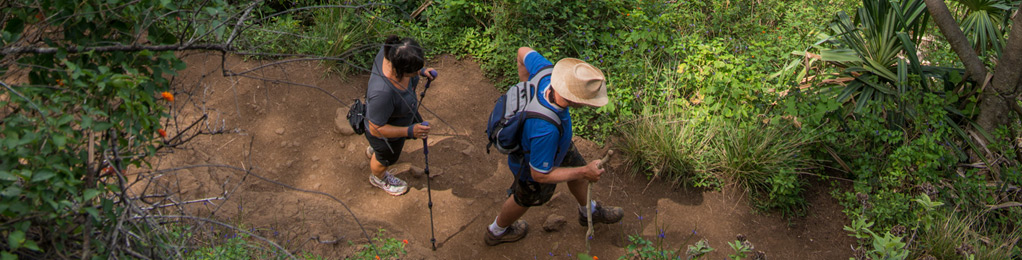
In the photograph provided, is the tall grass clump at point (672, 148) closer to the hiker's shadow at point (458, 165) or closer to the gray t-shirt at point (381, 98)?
the hiker's shadow at point (458, 165)

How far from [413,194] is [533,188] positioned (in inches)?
57.3

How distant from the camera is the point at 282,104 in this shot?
6277mm

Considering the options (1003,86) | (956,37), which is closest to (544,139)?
(956,37)

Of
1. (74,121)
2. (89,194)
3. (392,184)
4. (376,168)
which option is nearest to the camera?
(89,194)

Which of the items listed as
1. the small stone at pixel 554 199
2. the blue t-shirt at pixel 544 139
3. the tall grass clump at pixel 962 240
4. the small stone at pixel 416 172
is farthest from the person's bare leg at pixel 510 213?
the tall grass clump at pixel 962 240

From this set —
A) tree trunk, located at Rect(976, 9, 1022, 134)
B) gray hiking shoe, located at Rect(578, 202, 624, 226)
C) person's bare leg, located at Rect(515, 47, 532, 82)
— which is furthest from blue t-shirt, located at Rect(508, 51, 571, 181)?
tree trunk, located at Rect(976, 9, 1022, 134)

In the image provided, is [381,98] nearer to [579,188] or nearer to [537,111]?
[537,111]

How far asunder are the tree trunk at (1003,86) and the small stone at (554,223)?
345 cm

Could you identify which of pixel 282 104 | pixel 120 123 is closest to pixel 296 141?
pixel 282 104

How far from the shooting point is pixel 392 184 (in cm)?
541

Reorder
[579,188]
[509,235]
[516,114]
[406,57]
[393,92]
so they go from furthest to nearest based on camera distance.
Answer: [509,235] → [579,188] → [393,92] → [406,57] → [516,114]

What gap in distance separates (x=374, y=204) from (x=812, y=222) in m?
3.49

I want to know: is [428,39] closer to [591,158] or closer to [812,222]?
[591,158]

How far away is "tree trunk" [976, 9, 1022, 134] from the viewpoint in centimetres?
504
